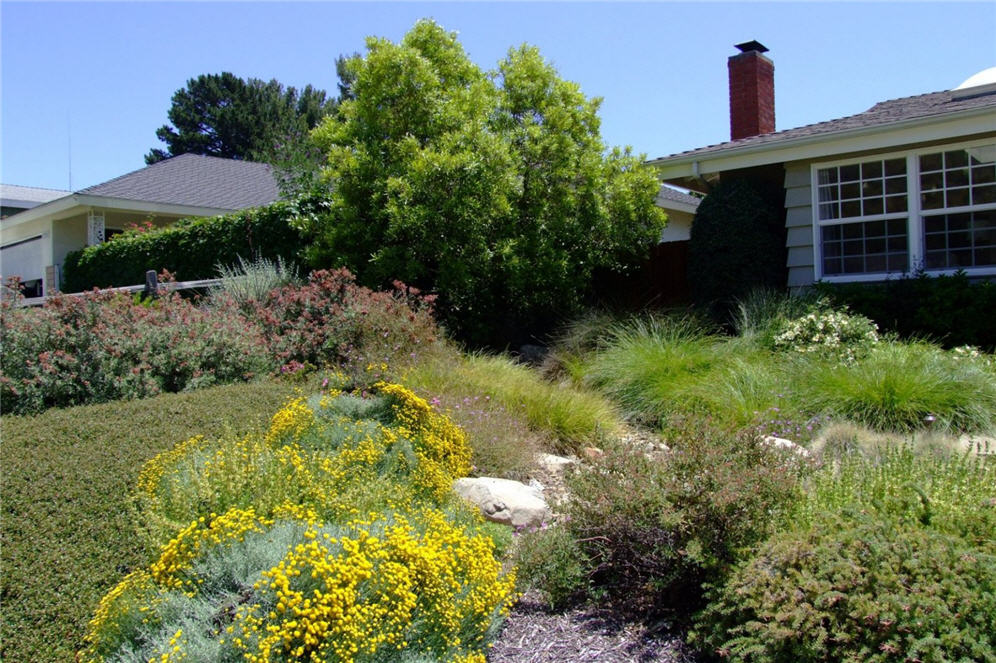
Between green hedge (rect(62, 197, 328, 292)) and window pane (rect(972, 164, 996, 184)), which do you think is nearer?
window pane (rect(972, 164, 996, 184))

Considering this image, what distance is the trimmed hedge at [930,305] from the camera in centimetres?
974

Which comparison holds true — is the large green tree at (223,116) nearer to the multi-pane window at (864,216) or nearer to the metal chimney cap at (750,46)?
the metal chimney cap at (750,46)

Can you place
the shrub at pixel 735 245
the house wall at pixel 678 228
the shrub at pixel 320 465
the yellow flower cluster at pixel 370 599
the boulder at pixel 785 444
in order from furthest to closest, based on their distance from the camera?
the house wall at pixel 678 228, the shrub at pixel 735 245, the boulder at pixel 785 444, the shrub at pixel 320 465, the yellow flower cluster at pixel 370 599

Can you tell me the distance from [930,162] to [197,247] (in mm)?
12044

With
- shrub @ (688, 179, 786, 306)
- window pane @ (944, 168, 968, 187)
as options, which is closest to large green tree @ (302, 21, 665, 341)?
shrub @ (688, 179, 786, 306)

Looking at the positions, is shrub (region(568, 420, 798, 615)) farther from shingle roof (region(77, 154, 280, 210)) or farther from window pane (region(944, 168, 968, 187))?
shingle roof (region(77, 154, 280, 210))

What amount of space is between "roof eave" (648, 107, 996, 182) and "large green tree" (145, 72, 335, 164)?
32651mm

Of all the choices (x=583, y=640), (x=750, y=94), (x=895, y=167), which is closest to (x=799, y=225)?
(x=895, y=167)

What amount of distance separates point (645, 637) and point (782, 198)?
378 inches

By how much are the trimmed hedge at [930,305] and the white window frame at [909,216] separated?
395 millimetres

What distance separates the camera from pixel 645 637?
3982mm

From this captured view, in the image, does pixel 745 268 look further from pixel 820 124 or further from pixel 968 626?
pixel 968 626

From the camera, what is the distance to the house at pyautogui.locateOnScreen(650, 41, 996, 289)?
1054cm

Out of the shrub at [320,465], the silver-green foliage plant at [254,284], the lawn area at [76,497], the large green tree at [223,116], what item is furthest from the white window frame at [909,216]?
the large green tree at [223,116]
